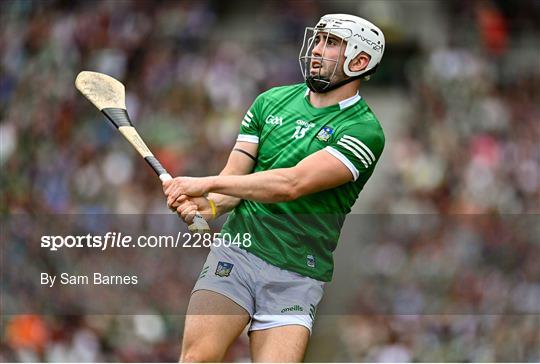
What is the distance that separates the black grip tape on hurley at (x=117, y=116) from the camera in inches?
226

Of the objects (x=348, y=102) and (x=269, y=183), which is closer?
(x=269, y=183)

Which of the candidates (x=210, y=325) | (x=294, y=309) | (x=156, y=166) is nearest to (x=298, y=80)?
(x=156, y=166)

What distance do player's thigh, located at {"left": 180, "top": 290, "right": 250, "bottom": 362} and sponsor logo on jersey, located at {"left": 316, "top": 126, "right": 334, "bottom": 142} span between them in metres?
0.79

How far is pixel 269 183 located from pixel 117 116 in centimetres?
100

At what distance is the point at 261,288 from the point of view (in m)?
5.27

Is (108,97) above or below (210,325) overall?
above

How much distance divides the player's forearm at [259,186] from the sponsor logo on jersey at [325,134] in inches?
9.6

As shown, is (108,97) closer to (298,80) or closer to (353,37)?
(353,37)

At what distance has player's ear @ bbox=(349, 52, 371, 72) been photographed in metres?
5.41
